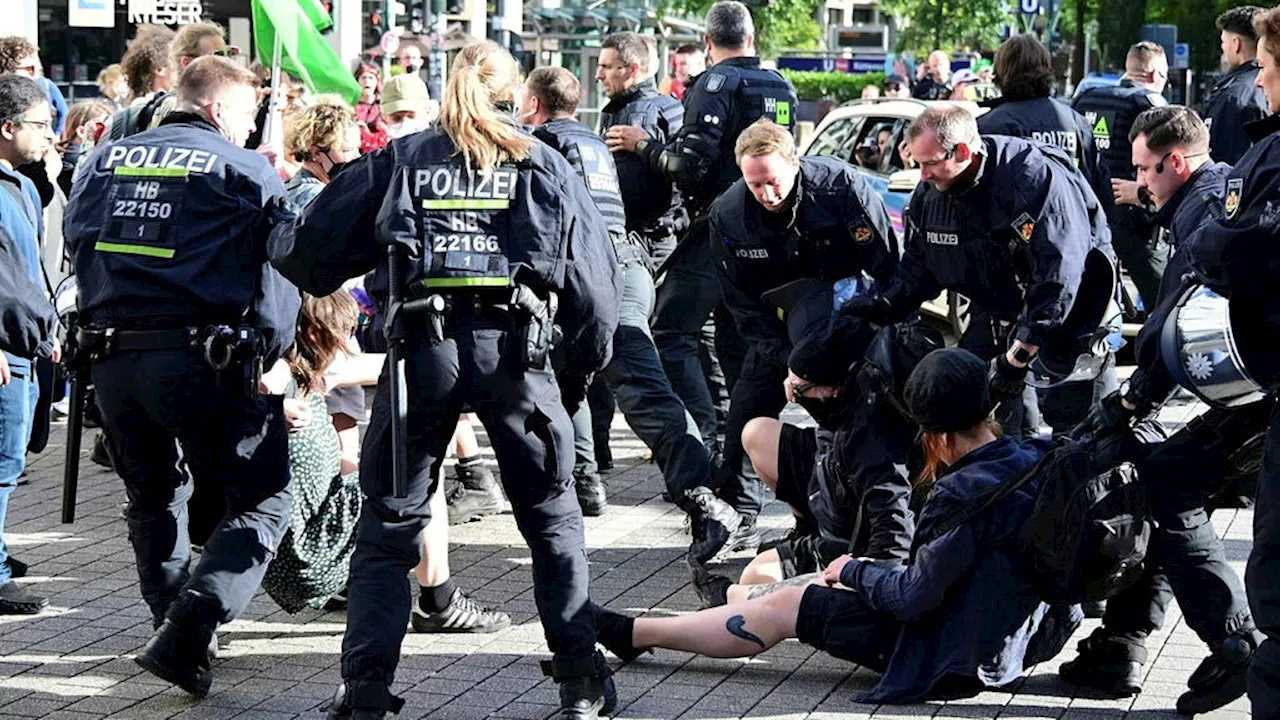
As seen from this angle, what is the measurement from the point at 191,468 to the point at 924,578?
2.28m

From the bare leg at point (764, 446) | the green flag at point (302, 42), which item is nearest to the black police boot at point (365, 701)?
the bare leg at point (764, 446)

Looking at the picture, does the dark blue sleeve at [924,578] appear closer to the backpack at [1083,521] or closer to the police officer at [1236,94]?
the backpack at [1083,521]

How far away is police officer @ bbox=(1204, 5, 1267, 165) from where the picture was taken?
982 cm

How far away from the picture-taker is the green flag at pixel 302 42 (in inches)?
348

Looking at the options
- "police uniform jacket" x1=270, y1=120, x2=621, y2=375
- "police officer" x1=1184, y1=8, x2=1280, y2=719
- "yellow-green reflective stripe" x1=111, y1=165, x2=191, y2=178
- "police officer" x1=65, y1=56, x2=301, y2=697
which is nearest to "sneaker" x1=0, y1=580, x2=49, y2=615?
"police officer" x1=65, y1=56, x2=301, y2=697

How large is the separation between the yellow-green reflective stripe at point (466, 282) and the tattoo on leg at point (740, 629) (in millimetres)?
1450

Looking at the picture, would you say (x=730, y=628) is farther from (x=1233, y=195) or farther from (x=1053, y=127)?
(x=1053, y=127)

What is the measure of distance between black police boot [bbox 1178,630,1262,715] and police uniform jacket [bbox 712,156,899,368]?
2.14 metres

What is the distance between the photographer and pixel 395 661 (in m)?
5.20

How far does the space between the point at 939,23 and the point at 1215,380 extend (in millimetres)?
46440

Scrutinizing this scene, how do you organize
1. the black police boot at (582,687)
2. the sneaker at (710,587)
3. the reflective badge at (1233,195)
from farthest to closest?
the sneaker at (710,587), the black police boot at (582,687), the reflective badge at (1233,195)

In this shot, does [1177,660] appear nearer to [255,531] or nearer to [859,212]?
[859,212]

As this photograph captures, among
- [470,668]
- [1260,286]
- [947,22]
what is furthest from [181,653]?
[947,22]

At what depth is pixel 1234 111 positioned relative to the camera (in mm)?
9922
